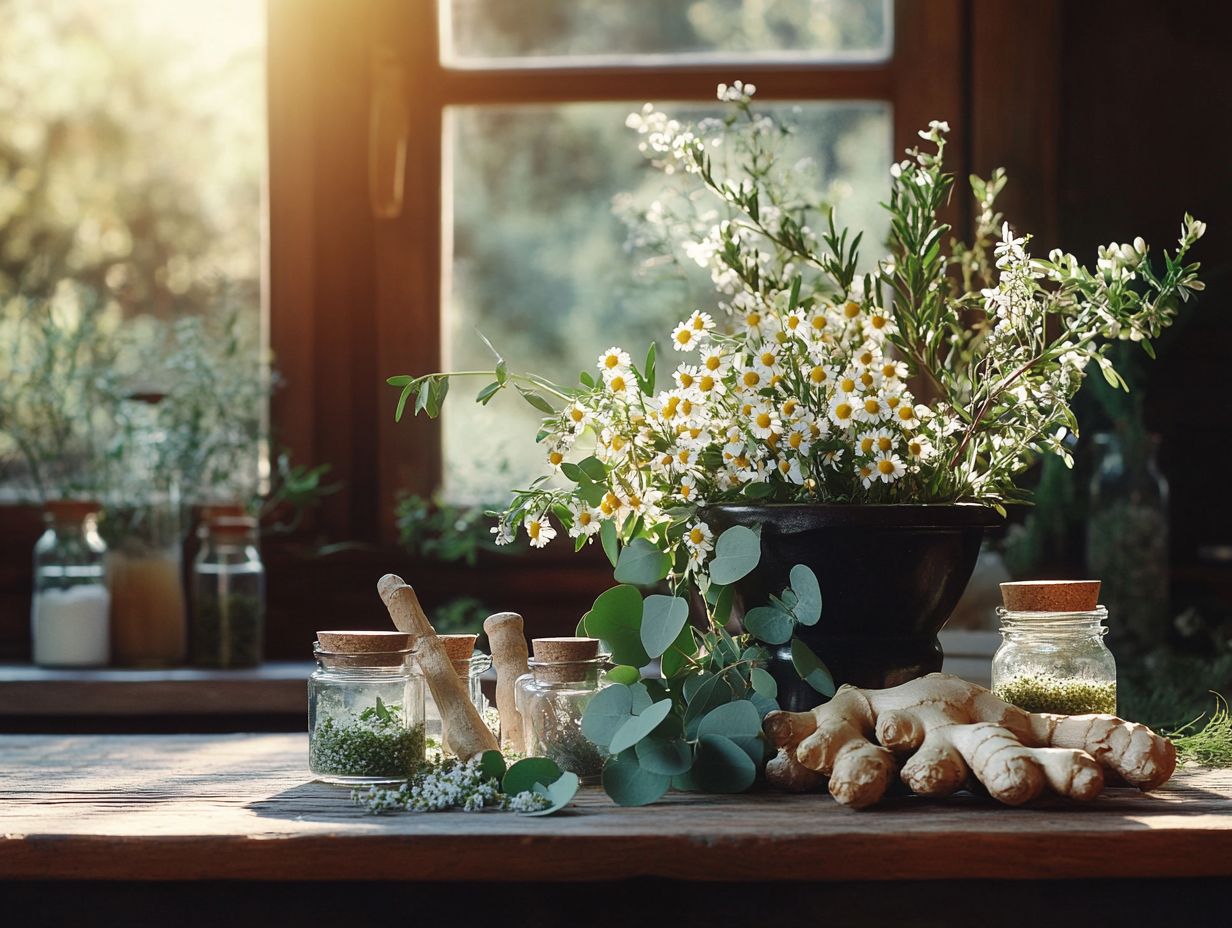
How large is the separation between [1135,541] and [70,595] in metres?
1.51

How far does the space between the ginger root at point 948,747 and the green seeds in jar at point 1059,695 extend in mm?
67

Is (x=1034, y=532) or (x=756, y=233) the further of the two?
(x=1034, y=532)

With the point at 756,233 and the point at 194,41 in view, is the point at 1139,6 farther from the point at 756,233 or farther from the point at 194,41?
the point at 194,41

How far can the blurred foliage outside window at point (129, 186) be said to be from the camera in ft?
6.87

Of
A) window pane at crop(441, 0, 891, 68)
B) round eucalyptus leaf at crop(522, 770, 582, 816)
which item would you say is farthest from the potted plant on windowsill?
window pane at crop(441, 0, 891, 68)

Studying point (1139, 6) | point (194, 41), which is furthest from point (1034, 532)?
point (194, 41)

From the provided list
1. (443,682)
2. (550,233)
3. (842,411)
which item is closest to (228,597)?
(550,233)

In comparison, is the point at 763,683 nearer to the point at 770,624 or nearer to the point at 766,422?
the point at 770,624

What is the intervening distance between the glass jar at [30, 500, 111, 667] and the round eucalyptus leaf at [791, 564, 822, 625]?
1.21 metres

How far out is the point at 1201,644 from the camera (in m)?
1.89

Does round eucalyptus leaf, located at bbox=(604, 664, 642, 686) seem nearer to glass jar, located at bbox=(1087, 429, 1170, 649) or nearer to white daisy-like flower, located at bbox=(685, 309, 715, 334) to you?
white daisy-like flower, located at bbox=(685, 309, 715, 334)

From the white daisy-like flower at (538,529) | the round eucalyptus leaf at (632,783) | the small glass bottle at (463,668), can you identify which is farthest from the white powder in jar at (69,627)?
the round eucalyptus leaf at (632,783)

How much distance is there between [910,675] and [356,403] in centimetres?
129

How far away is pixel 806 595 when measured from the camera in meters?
0.91
